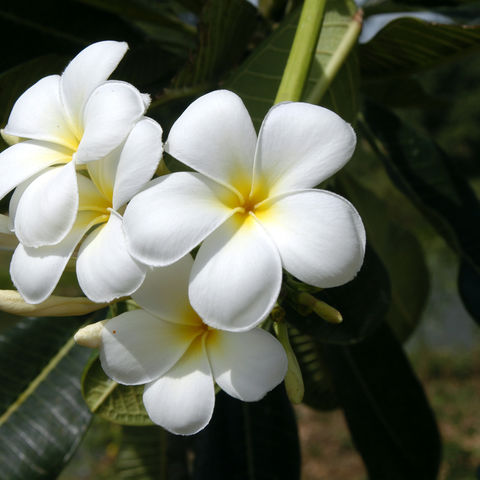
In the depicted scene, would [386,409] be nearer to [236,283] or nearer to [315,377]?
[315,377]

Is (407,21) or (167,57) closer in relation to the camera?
(407,21)

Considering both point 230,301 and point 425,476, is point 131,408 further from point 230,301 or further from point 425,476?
point 425,476

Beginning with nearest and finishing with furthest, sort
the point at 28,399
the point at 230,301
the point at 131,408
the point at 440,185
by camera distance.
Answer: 1. the point at 230,301
2. the point at 131,408
3. the point at 28,399
4. the point at 440,185

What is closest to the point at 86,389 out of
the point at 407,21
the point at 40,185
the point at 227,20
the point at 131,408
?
the point at 131,408

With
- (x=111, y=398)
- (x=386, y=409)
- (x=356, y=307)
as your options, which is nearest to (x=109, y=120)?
(x=111, y=398)

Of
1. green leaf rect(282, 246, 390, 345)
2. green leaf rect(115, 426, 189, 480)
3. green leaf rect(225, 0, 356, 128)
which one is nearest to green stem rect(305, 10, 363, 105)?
green leaf rect(225, 0, 356, 128)

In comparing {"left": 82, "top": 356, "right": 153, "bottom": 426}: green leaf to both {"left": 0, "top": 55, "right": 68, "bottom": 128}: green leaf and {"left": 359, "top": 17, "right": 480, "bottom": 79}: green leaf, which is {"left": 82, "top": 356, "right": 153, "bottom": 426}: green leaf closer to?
{"left": 0, "top": 55, "right": 68, "bottom": 128}: green leaf
